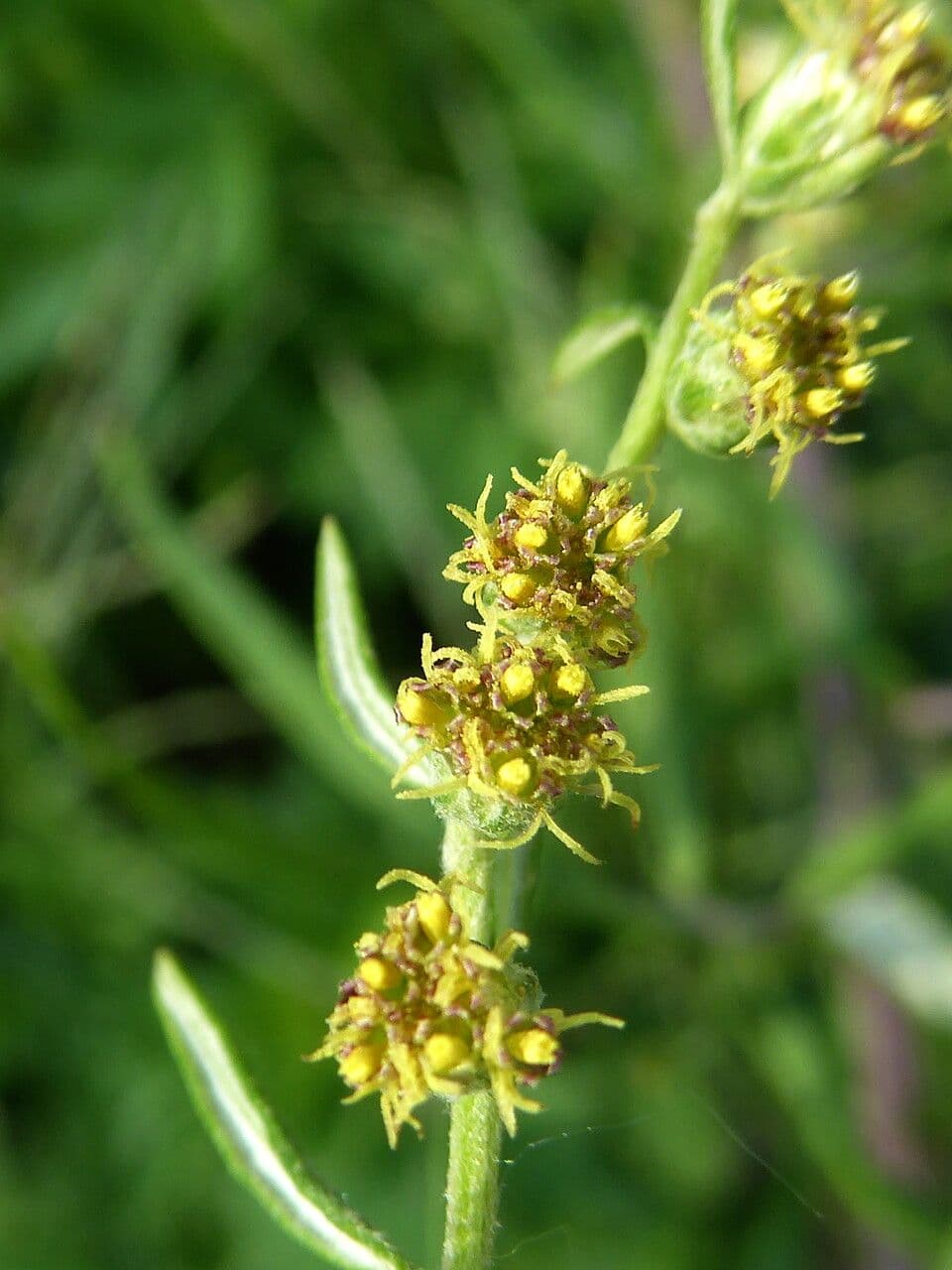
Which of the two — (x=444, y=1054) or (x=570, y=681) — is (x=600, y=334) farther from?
(x=444, y=1054)

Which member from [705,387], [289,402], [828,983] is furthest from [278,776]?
[705,387]

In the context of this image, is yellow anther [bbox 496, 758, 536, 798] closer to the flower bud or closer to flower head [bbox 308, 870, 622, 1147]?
flower head [bbox 308, 870, 622, 1147]

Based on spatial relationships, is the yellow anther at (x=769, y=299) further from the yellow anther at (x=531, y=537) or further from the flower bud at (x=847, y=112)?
the yellow anther at (x=531, y=537)

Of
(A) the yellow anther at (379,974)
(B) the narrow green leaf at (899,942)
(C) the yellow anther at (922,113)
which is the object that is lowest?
(B) the narrow green leaf at (899,942)

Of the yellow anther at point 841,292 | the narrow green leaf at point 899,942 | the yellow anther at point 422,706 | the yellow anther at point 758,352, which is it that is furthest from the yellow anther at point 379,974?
the narrow green leaf at point 899,942

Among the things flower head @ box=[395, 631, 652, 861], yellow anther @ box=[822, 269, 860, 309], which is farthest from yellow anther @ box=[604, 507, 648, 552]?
yellow anther @ box=[822, 269, 860, 309]

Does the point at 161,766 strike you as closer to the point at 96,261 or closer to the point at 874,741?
the point at 96,261

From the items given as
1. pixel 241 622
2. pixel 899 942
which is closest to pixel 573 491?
pixel 241 622
